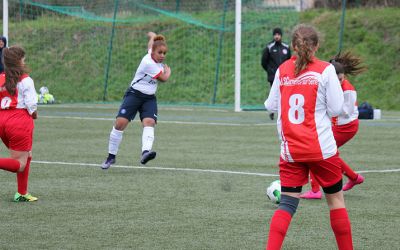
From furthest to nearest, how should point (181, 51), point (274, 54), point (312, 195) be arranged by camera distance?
point (181, 51) → point (274, 54) → point (312, 195)

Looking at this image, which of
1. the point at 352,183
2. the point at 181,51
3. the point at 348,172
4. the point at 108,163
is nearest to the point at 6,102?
the point at 108,163

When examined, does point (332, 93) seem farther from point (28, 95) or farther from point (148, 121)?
point (148, 121)

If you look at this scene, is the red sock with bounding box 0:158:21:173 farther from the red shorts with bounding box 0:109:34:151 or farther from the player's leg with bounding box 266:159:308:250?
the player's leg with bounding box 266:159:308:250

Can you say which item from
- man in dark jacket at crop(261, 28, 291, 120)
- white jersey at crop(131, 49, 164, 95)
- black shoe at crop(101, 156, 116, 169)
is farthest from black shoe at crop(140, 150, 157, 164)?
man in dark jacket at crop(261, 28, 291, 120)

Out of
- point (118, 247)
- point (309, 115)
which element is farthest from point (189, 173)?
point (309, 115)

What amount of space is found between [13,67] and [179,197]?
6.91 feet

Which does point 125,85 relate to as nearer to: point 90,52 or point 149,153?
point 90,52

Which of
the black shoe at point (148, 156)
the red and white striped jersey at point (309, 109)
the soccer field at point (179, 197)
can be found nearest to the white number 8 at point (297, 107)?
the red and white striped jersey at point (309, 109)

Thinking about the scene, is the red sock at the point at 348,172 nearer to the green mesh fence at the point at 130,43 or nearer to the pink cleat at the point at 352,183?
the pink cleat at the point at 352,183

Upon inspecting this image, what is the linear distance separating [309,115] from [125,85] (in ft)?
82.0

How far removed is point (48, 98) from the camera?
27516mm

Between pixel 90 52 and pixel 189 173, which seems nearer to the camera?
pixel 189 173

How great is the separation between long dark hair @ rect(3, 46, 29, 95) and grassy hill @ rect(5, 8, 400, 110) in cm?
1883

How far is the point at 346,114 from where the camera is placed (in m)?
8.89
